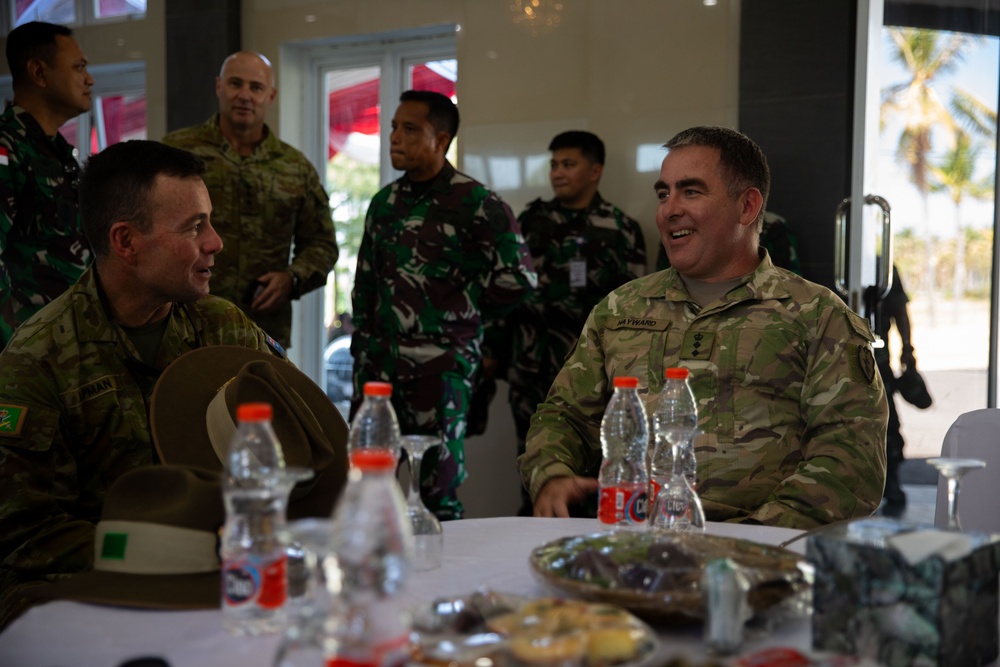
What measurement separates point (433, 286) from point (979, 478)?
2.48 m

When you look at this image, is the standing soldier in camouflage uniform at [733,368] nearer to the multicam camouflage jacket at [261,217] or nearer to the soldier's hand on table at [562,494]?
the soldier's hand on table at [562,494]

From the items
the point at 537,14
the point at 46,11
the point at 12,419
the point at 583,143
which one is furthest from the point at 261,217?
the point at 46,11

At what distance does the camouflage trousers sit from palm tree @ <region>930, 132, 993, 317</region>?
2106mm

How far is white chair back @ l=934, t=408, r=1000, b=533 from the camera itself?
1.96 m

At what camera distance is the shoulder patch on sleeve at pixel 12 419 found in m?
1.82

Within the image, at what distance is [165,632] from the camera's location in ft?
3.87

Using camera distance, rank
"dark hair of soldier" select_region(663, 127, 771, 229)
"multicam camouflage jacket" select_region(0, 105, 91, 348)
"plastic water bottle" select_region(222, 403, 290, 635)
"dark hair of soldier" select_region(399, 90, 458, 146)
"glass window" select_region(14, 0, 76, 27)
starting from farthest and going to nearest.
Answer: "glass window" select_region(14, 0, 76, 27) < "dark hair of soldier" select_region(399, 90, 458, 146) < "multicam camouflage jacket" select_region(0, 105, 91, 348) < "dark hair of soldier" select_region(663, 127, 771, 229) < "plastic water bottle" select_region(222, 403, 290, 635)

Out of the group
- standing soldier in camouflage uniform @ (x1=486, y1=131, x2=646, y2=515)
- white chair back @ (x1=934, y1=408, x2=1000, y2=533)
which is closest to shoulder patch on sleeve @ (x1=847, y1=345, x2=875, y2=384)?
white chair back @ (x1=934, y1=408, x2=1000, y2=533)

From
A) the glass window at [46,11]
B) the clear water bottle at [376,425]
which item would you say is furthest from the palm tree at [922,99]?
the glass window at [46,11]

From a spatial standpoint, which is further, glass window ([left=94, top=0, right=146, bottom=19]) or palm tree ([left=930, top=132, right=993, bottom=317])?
glass window ([left=94, top=0, right=146, bottom=19])

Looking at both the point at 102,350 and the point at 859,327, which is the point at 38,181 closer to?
the point at 102,350

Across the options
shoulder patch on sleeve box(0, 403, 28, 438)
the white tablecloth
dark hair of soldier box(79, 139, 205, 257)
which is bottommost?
the white tablecloth

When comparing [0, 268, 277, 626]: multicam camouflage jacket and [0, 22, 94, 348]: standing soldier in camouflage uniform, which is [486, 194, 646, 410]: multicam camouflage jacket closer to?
[0, 22, 94, 348]: standing soldier in camouflage uniform

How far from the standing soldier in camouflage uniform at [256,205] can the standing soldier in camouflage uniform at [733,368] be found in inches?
80.6
